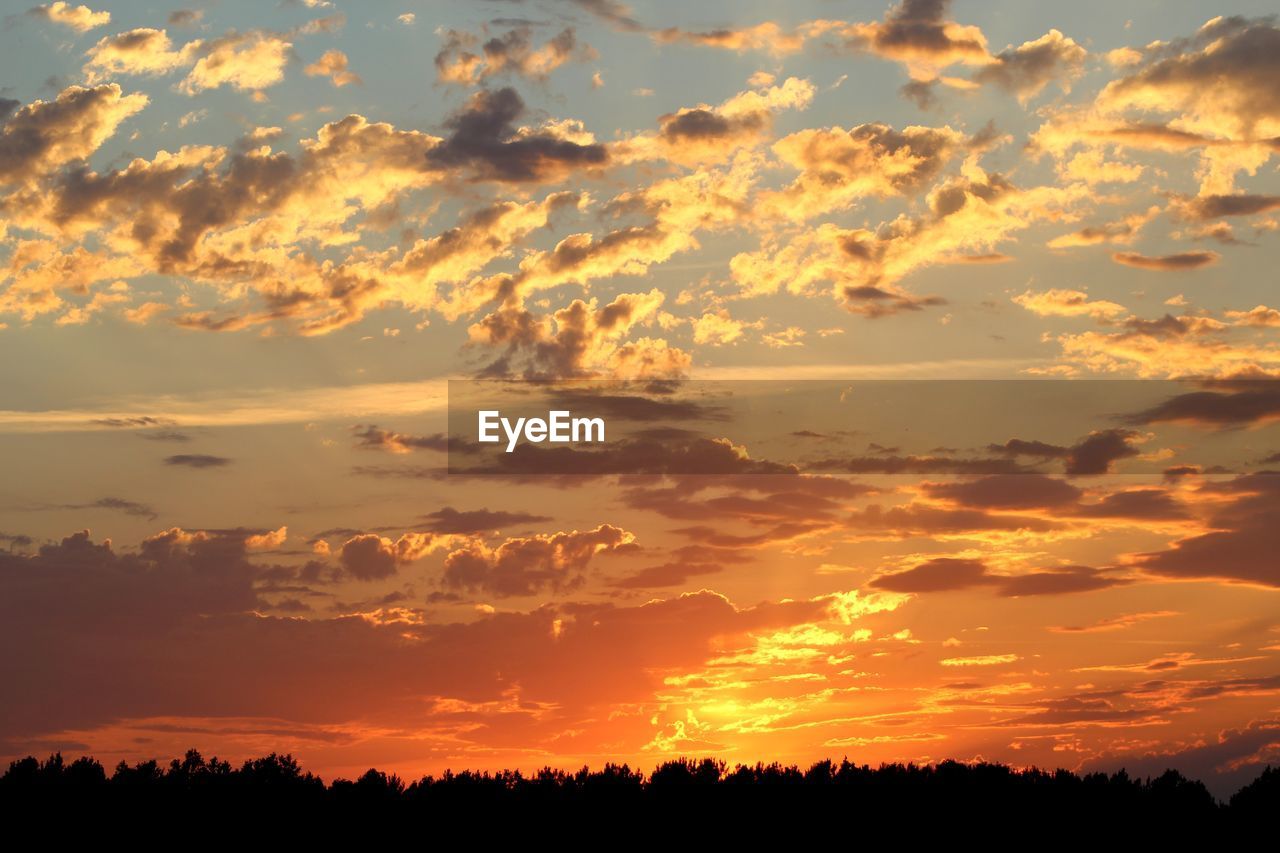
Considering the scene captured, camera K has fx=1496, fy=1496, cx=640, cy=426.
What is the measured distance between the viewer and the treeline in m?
182

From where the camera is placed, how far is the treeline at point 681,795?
182m

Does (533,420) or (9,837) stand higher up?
(533,420)

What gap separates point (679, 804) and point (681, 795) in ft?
7.31

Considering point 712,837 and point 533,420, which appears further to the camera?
point 712,837

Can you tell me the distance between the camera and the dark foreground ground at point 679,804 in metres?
180

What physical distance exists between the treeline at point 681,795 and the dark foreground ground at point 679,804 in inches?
8.4

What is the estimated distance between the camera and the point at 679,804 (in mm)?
186750

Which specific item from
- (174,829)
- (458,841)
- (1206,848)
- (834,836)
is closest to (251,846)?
(174,829)

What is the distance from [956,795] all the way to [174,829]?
9559 cm

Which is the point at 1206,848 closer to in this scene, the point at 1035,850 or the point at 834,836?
the point at 1035,850

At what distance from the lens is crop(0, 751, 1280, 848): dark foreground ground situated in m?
180

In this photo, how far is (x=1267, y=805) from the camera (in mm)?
177000

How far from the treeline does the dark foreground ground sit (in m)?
0.21

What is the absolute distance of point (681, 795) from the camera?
620ft
